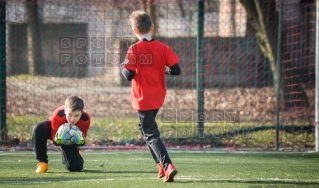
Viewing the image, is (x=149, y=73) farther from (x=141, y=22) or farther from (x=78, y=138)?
(x=78, y=138)

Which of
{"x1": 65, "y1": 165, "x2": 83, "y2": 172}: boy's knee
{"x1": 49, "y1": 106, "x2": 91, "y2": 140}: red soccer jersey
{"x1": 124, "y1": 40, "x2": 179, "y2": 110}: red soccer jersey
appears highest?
{"x1": 124, "y1": 40, "x2": 179, "y2": 110}: red soccer jersey

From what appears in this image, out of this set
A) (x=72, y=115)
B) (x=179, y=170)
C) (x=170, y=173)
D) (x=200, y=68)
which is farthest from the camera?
(x=200, y=68)

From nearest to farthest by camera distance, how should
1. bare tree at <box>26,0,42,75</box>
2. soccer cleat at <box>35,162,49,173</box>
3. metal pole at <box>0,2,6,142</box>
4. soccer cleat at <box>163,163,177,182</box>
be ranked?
soccer cleat at <box>163,163,177,182</box>
soccer cleat at <box>35,162,49,173</box>
metal pole at <box>0,2,6,142</box>
bare tree at <box>26,0,42,75</box>

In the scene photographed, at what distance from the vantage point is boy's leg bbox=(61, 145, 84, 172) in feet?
23.9

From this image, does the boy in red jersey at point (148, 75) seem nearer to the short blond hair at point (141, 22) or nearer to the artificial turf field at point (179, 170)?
the short blond hair at point (141, 22)

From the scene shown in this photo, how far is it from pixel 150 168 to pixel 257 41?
6705 millimetres

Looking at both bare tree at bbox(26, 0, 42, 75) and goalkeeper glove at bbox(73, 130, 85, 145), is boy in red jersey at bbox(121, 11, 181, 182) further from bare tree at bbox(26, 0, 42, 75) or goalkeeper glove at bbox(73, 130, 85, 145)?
bare tree at bbox(26, 0, 42, 75)

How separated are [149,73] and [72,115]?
1.06m

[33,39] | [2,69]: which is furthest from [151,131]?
[33,39]

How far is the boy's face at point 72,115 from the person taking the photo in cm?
711

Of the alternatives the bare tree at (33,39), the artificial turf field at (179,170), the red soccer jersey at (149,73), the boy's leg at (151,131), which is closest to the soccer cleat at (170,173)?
the artificial turf field at (179,170)

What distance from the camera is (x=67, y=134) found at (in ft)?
23.4

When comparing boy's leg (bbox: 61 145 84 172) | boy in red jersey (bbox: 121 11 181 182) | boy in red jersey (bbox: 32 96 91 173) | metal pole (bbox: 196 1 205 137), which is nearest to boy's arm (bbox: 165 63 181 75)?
boy in red jersey (bbox: 121 11 181 182)

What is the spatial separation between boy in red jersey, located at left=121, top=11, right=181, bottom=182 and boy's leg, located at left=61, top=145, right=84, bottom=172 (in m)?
1.02
